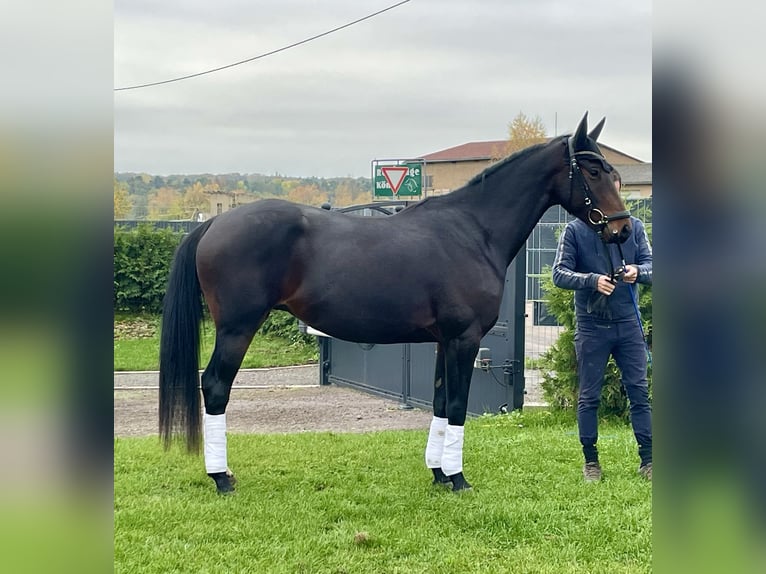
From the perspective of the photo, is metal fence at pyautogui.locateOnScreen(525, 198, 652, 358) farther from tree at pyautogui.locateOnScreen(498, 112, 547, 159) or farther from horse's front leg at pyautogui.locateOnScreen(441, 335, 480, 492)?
tree at pyautogui.locateOnScreen(498, 112, 547, 159)

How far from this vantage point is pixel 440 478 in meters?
4.44

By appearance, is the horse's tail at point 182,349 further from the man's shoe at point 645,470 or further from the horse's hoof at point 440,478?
the man's shoe at point 645,470

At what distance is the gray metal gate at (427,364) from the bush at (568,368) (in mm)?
282

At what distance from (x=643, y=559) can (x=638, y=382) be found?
1472 mm

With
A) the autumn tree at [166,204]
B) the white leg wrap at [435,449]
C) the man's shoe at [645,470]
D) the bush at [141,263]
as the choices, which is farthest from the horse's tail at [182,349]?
the autumn tree at [166,204]

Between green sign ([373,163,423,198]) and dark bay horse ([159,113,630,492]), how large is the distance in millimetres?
6848

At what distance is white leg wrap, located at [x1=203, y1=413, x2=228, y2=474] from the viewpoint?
13.6 feet

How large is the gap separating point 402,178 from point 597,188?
286 inches

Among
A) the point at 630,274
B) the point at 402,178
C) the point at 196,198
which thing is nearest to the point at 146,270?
the point at 402,178

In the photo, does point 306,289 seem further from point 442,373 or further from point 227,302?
point 442,373

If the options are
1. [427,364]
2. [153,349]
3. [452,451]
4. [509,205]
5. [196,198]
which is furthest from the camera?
[196,198]

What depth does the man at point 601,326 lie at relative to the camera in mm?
4418

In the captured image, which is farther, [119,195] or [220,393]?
[220,393]

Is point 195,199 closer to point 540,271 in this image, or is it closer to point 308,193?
point 308,193
